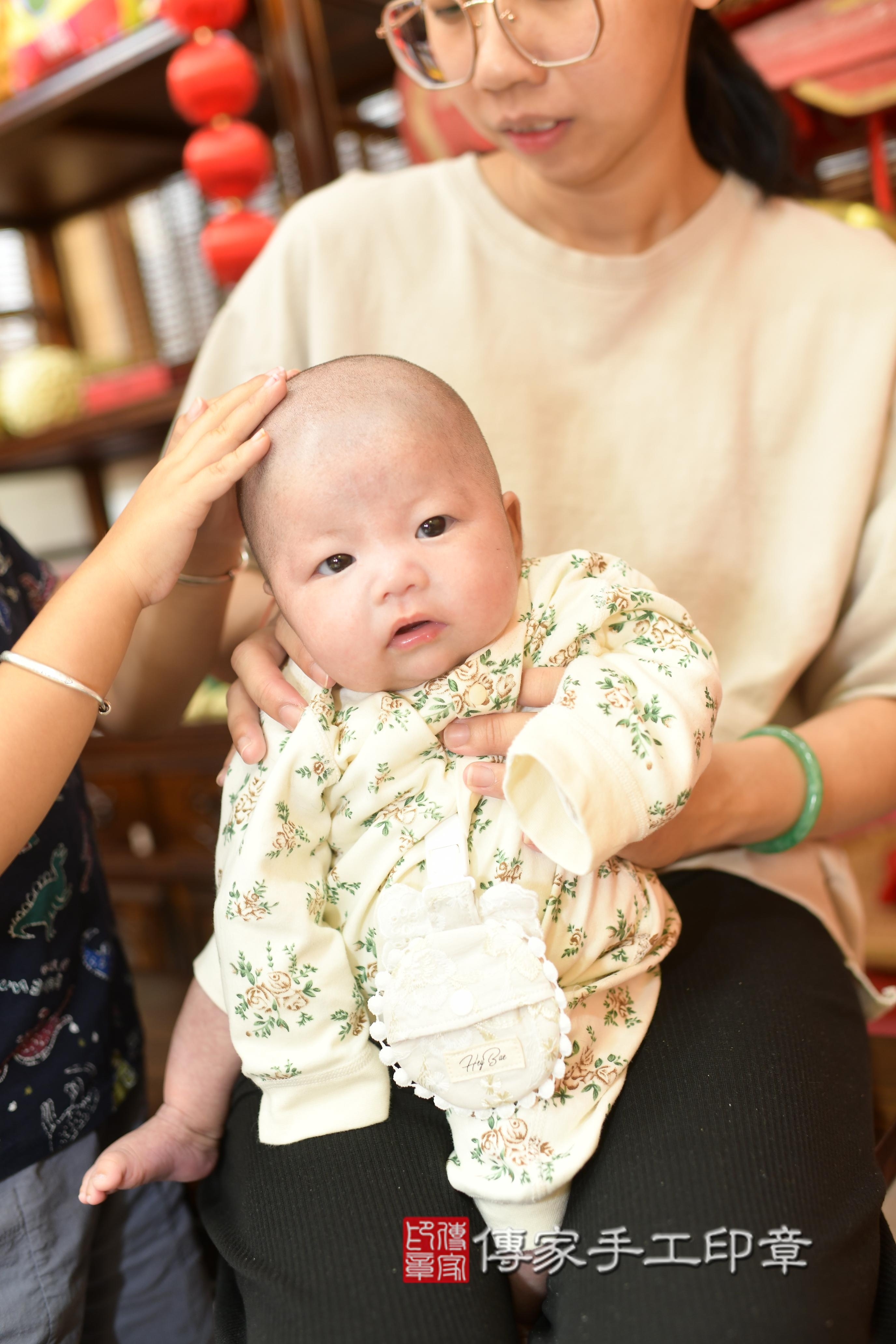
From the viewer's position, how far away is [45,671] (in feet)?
2.43

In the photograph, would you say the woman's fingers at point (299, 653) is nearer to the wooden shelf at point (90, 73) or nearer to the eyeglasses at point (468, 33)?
the eyeglasses at point (468, 33)

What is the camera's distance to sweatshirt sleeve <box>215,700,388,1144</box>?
778mm

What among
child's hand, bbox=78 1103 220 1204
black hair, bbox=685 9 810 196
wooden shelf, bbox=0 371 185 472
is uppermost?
black hair, bbox=685 9 810 196

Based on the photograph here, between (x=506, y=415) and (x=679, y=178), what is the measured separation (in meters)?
0.31

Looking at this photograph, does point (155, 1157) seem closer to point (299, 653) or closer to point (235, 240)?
point (299, 653)

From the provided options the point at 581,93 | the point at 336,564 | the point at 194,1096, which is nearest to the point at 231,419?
the point at 336,564

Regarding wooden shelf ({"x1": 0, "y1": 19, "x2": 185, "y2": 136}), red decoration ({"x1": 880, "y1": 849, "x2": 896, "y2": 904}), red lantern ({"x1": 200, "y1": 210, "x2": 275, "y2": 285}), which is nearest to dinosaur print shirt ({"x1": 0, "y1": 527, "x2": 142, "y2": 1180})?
red lantern ({"x1": 200, "y1": 210, "x2": 275, "y2": 285})

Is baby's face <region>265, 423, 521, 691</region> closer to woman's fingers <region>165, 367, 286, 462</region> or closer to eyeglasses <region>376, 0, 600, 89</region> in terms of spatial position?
woman's fingers <region>165, 367, 286, 462</region>

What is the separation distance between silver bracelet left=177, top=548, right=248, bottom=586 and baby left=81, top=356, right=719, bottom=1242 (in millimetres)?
137

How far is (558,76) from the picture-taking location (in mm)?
931

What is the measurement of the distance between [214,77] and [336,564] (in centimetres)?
137

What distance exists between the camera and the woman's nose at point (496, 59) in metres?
0.92

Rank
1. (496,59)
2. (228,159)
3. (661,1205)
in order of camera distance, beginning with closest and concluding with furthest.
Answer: (661,1205)
(496,59)
(228,159)

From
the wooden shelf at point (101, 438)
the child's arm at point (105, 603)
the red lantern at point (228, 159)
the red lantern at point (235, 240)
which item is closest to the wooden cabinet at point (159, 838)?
the wooden shelf at point (101, 438)
